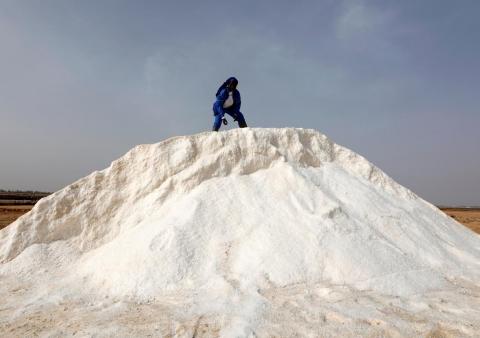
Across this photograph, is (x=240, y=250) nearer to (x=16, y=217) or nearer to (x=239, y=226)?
(x=239, y=226)

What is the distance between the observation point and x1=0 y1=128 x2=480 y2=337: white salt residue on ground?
3.42 m

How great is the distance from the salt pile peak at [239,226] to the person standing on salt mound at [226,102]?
1.31 metres

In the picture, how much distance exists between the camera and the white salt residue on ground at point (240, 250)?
3424 mm

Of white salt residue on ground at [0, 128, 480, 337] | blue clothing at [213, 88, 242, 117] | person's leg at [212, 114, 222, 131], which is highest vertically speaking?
blue clothing at [213, 88, 242, 117]

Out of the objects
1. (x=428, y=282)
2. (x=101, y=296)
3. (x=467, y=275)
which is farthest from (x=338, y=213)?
(x=101, y=296)

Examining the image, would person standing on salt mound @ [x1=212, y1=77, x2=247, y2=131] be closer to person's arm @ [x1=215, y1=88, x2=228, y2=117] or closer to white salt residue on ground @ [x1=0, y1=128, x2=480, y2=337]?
person's arm @ [x1=215, y1=88, x2=228, y2=117]

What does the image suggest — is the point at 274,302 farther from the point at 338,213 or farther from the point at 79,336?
the point at 338,213

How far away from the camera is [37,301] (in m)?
4.13

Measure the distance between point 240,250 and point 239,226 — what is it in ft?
1.79

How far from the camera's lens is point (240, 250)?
15.9 ft

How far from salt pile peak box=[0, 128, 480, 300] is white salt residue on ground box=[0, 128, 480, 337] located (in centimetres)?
3

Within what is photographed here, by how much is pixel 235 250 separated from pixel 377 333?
7.54 feet

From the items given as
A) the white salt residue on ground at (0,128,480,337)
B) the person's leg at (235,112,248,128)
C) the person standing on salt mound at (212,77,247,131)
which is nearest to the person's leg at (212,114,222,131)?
the person standing on salt mound at (212,77,247,131)

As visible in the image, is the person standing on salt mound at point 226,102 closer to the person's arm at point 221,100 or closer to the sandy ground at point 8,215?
the person's arm at point 221,100
